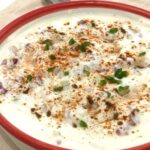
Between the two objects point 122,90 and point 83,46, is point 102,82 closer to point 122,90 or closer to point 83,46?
point 122,90

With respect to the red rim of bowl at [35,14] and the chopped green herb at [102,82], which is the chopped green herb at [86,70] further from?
the red rim of bowl at [35,14]

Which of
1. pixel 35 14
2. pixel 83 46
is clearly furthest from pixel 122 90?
pixel 35 14

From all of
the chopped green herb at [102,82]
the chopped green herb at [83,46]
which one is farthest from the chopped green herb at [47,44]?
the chopped green herb at [102,82]

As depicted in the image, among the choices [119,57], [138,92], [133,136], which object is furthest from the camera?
[119,57]

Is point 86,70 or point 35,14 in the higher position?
point 35,14

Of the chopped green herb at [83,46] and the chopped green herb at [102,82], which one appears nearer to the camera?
the chopped green herb at [102,82]

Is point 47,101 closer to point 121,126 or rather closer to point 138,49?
point 121,126

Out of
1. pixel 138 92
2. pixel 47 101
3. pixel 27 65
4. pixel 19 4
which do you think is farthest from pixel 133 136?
pixel 19 4

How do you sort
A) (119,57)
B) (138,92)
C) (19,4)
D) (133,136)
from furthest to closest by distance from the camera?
(19,4) < (119,57) < (138,92) < (133,136)

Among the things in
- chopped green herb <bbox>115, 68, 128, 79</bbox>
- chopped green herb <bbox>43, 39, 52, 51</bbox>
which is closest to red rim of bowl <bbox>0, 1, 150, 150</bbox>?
chopped green herb <bbox>43, 39, 52, 51</bbox>

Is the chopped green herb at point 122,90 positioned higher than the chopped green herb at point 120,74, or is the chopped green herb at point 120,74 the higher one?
the chopped green herb at point 120,74

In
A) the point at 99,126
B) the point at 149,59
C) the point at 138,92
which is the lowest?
Answer: the point at 99,126
